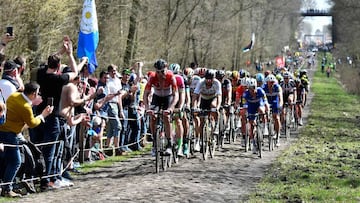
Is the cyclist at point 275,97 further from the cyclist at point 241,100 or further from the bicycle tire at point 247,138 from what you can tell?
the bicycle tire at point 247,138

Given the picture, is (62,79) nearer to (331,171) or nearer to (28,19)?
(331,171)

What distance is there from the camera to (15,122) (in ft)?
37.5

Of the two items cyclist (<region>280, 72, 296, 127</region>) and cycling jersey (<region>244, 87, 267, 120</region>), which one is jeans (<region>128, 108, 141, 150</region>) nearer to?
cycling jersey (<region>244, 87, 267, 120</region>)

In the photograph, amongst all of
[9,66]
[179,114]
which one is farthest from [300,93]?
[9,66]

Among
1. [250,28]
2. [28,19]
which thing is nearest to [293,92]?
[28,19]

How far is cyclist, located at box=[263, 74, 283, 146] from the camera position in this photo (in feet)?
69.9

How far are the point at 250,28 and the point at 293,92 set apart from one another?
146 feet

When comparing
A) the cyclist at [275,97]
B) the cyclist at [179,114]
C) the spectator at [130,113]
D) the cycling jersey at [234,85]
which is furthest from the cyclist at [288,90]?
the cyclist at [179,114]

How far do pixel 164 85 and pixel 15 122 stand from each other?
468cm

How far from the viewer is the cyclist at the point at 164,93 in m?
15.1

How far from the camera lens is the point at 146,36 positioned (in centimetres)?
3656

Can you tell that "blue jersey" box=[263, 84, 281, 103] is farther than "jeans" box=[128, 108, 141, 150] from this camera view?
Yes

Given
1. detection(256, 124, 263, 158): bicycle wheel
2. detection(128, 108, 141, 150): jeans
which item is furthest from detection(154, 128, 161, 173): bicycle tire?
detection(128, 108, 141, 150): jeans

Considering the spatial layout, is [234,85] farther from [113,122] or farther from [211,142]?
[113,122]
